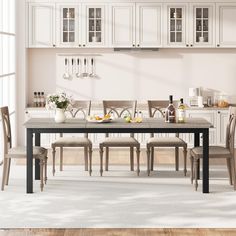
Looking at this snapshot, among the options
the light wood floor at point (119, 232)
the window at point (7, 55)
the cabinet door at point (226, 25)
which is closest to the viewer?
the light wood floor at point (119, 232)

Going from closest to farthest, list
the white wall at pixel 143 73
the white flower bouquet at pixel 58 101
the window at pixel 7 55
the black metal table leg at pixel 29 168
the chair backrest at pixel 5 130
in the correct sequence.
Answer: the black metal table leg at pixel 29 168
the chair backrest at pixel 5 130
the white flower bouquet at pixel 58 101
the window at pixel 7 55
the white wall at pixel 143 73

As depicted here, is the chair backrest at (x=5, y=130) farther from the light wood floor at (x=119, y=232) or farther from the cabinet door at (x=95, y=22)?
the cabinet door at (x=95, y=22)

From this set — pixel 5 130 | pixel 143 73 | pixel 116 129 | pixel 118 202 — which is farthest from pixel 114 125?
pixel 143 73

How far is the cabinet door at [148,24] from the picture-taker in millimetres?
10023

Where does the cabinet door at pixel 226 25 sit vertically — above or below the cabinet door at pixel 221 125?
above

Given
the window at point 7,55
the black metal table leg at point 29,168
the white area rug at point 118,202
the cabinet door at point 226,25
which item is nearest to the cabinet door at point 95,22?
the window at point 7,55

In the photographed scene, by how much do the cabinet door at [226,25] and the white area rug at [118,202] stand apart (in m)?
2.69

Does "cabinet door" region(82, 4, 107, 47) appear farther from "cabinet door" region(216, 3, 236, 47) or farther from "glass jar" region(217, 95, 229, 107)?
"glass jar" region(217, 95, 229, 107)

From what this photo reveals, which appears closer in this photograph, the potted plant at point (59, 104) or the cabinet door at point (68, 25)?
the potted plant at point (59, 104)

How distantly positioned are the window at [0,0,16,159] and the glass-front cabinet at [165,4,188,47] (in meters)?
2.33

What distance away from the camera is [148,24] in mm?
10031

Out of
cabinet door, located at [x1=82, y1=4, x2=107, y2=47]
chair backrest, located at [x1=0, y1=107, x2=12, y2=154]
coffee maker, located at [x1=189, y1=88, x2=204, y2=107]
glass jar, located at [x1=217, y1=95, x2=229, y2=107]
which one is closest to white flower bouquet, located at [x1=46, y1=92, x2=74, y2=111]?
chair backrest, located at [x1=0, y1=107, x2=12, y2=154]

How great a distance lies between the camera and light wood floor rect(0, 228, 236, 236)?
17.1 feet

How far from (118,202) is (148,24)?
4320mm
